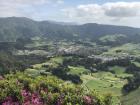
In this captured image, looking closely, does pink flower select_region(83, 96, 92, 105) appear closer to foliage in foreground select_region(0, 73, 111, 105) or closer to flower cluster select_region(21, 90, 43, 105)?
foliage in foreground select_region(0, 73, 111, 105)

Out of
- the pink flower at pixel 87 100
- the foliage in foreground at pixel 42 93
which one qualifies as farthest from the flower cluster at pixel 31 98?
the pink flower at pixel 87 100

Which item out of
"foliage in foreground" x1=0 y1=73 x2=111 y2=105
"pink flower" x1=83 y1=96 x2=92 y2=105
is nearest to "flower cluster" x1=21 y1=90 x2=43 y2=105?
"foliage in foreground" x1=0 y1=73 x2=111 y2=105

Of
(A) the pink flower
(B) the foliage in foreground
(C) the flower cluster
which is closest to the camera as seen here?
(C) the flower cluster

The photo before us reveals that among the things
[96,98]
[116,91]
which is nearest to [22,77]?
[96,98]

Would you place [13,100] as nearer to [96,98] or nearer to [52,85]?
[52,85]

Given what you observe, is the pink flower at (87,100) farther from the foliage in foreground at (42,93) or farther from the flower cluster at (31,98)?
the flower cluster at (31,98)

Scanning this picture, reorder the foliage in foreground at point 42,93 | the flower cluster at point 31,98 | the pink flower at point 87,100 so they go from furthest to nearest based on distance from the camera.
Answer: the pink flower at point 87,100 → the foliage in foreground at point 42,93 → the flower cluster at point 31,98

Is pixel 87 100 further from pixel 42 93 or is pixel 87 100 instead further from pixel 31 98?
pixel 31 98

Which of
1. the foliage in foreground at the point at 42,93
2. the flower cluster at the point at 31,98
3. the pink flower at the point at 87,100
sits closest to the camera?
the flower cluster at the point at 31,98

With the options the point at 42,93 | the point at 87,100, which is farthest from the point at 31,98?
the point at 87,100
